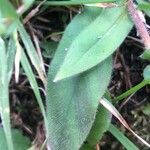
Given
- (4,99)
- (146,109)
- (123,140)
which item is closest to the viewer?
(4,99)

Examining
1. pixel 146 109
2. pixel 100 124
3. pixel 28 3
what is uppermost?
pixel 28 3

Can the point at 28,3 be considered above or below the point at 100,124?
above

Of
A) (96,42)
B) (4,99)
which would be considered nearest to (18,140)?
(4,99)

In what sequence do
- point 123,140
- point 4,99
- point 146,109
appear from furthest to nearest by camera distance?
point 146,109 < point 123,140 < point 4,99

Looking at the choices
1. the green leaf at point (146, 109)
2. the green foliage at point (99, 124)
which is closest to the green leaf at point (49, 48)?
the green foliage at point (99, 124)

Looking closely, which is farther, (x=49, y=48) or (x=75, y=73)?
(x=49, y=48)

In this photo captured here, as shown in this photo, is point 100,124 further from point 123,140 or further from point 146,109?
point 146,109

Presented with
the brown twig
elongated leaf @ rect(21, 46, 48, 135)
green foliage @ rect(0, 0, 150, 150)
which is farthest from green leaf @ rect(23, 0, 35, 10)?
the brown twig

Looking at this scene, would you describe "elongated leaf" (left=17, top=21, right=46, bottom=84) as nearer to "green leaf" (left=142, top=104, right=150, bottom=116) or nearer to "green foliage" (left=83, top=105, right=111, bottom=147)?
"green foliage" (left=83, top=105, right=111, bottom=147)
